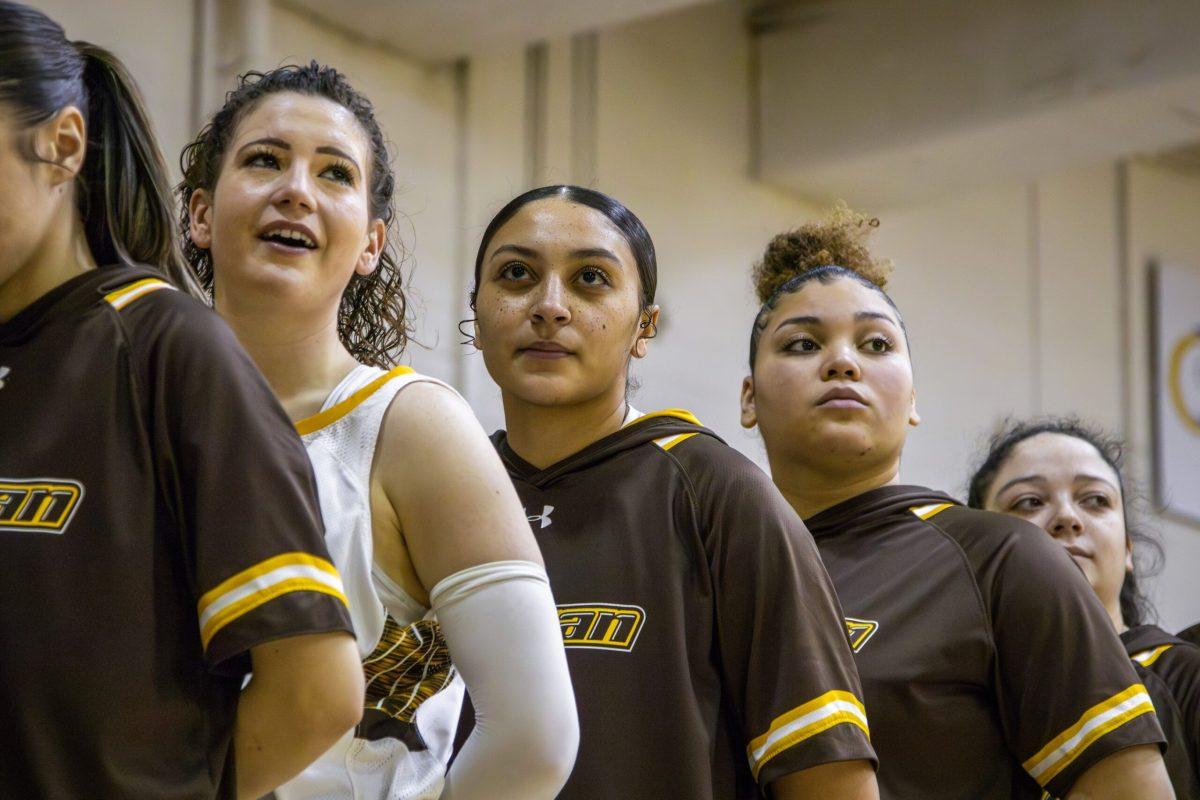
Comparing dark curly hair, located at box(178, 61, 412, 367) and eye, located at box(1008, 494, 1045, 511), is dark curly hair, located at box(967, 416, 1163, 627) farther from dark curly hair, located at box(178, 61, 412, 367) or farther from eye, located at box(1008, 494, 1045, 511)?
dark curly hair, located at box(178, 61, 412, 367)

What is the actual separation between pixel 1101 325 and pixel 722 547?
8049mm

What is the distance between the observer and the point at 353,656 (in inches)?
61.6

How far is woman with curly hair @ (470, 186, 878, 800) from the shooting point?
86.6 inches

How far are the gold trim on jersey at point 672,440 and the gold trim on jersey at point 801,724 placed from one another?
1.46 feet

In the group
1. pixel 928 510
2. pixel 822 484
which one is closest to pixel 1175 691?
pixel 928 510

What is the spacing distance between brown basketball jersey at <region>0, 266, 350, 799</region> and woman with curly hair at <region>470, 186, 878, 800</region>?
0.78 m

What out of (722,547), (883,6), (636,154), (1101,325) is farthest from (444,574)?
(1101,325)

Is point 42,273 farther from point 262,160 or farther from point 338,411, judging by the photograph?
point 262,160

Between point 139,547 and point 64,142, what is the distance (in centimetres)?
44

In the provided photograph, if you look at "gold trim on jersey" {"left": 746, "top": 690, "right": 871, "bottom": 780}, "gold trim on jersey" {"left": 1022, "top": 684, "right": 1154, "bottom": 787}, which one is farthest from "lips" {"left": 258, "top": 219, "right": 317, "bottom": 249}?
"gold trim on jersey" {"left": 1022, "top": 684, "right": 1154, "bottom": 787}

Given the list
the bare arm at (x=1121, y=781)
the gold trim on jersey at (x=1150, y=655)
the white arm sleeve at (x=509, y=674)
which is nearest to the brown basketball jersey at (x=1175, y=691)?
the gold trim on jersey at (x=1150, y=655)

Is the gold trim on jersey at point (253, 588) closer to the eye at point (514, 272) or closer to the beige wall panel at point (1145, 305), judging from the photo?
the eye at point (514, 272)

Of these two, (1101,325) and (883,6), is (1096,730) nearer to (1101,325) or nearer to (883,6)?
(883,6)

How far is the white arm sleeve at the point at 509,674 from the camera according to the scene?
5.85 feet
